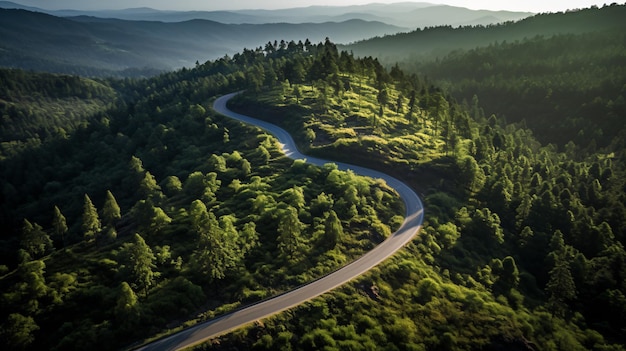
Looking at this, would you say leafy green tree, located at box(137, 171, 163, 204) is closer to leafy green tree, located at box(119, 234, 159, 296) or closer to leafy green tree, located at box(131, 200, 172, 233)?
leafy green tree, located at box(131, 200, 172, 233)

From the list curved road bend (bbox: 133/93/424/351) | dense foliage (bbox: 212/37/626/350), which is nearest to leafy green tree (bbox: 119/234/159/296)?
curved road bend (bbox: 133/93/424/351)

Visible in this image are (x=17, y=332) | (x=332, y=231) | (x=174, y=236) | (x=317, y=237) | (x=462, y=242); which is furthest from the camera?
(x=462, y=242)

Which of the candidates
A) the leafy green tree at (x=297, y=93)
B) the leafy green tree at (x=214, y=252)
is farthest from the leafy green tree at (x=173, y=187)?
the leafy green tree at (x=297, y=93)

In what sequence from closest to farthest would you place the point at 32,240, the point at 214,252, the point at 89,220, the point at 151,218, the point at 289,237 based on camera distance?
1. the point at 214,252
2. the point at 289,237
3. the point at 32,240
4. the point at 151,218
5. the point at 89,220

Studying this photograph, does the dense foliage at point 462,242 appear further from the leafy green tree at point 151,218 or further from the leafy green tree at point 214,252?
the leafy green tree at point 151,218

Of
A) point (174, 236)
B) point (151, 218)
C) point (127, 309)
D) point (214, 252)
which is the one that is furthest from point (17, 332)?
point (151, 218)

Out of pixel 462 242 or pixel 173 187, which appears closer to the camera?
pixel 462 242

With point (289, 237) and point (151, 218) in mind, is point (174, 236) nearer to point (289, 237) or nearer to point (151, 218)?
point (151, 218)

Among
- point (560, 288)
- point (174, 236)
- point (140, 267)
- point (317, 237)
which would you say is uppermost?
point (140, 267)

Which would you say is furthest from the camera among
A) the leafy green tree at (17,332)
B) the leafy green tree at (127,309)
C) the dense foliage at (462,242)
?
the dense foliage at (462,242)
